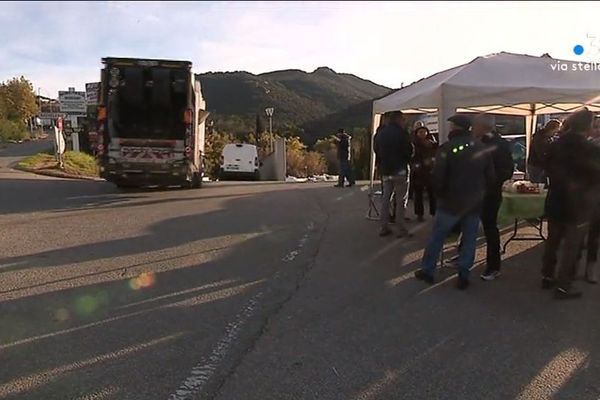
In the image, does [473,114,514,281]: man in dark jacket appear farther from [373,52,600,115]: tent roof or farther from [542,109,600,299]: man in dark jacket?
[373,52,600,115]: tent roof

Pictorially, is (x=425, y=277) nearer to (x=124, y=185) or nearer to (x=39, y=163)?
(x=124, y=185)

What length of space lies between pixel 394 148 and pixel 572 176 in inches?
113

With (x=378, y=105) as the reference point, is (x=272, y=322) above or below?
below

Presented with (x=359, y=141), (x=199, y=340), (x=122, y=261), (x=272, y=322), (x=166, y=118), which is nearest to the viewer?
(x=199, y=340)

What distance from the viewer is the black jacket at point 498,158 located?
585 cm

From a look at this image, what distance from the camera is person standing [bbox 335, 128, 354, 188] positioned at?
1503 centimetres

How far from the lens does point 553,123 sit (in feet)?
25.4

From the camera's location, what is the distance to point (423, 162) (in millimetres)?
9164

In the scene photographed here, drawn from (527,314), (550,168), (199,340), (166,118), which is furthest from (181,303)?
(166,118)

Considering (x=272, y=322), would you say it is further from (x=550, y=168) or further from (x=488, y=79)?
(x=488, y=79)

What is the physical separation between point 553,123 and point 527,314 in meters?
3.93

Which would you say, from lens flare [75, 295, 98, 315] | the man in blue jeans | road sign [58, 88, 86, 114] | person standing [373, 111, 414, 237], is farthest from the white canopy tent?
road sign [58, 88, 86, 114]

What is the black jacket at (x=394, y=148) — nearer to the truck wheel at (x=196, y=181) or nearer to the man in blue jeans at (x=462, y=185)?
the man in blue jeans at (x=462, y=185)

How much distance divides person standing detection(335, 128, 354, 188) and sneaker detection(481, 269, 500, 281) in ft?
30.6
